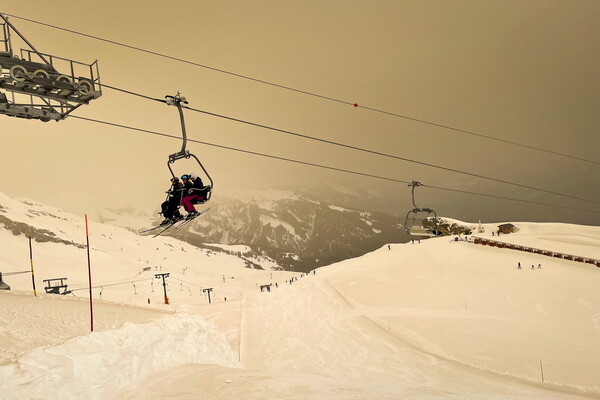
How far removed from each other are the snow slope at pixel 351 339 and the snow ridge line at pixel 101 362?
0.05 m

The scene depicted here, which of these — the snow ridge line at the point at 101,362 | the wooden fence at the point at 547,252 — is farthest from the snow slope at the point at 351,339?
the wooden fence at the point at 547,252

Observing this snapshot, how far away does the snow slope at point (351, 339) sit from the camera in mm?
12109

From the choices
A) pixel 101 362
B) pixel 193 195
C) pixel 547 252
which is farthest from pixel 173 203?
pixel 547 252

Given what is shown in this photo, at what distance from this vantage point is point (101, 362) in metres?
12.7

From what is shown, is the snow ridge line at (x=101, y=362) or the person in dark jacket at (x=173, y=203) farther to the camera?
the person in dark jacket at (x=173, y=203)

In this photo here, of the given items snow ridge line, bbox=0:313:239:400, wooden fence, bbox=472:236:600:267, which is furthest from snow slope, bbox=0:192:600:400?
wooden fence, bbox=472:236:600:267

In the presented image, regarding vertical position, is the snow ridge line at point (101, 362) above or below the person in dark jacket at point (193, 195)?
below

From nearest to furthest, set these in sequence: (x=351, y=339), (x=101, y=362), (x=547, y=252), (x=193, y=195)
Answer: (x=193, y=195) → (x=101, y=362) → (x=351, y=339) → (x=547, y=252)

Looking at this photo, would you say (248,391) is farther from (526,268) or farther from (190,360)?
(526,268)

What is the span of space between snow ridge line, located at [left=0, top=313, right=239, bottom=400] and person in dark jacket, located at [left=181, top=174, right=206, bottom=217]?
20.4 ft

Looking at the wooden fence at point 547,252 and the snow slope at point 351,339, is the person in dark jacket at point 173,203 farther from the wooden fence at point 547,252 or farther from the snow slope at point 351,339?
the wooden fence at point 547,252

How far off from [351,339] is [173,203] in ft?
55.5

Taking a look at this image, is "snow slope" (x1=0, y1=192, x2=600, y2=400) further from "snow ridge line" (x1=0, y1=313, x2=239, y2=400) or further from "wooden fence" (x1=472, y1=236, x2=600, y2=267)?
"wooden fence" (x1=472, y1=236, x2=600, y2=267)

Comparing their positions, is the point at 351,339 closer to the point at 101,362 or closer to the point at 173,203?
the point at 101,362
